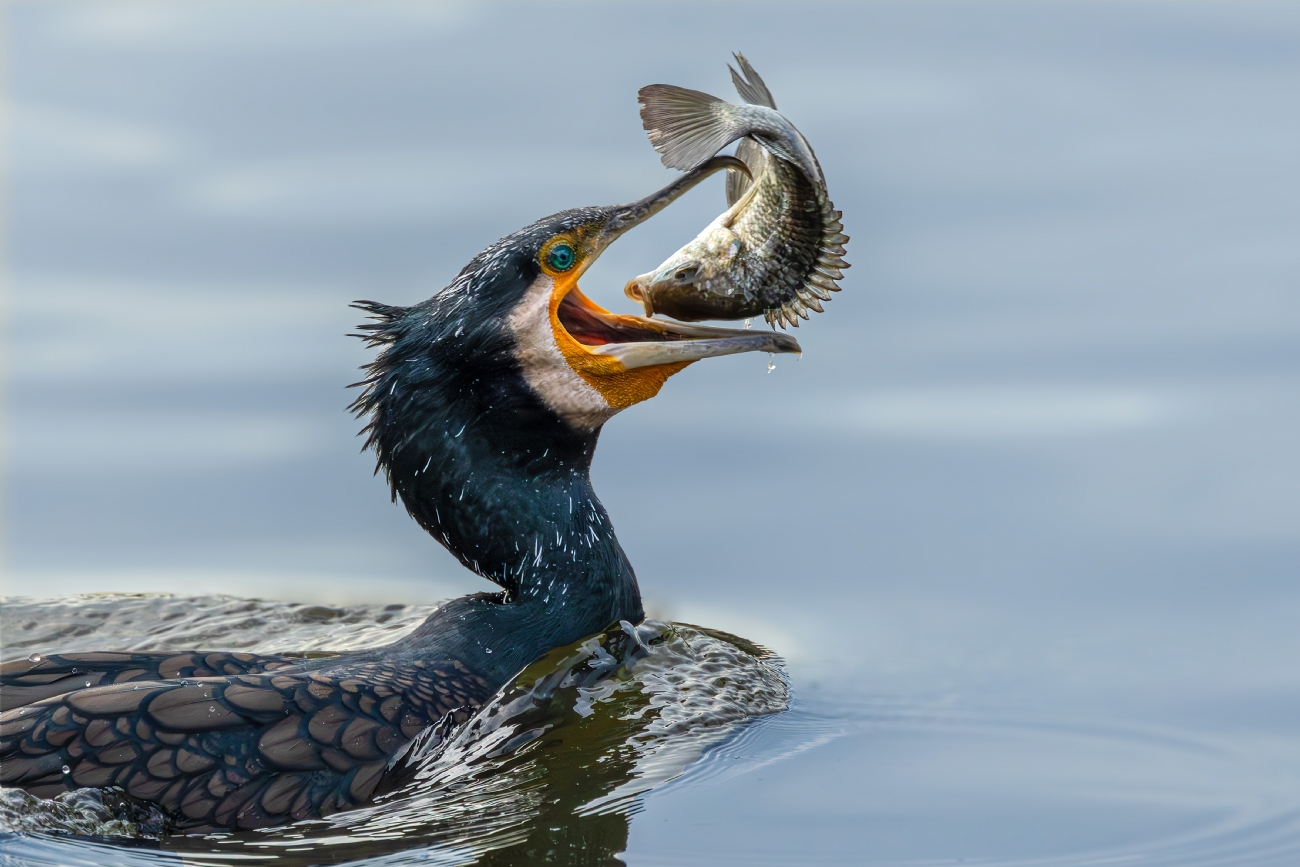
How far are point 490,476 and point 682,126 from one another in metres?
1.28

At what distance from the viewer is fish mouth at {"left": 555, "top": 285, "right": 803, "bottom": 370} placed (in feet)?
16.5

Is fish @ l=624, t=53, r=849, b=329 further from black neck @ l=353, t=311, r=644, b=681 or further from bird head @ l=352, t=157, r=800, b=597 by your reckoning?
black neck @ l=353, t=311, r=644, b=681

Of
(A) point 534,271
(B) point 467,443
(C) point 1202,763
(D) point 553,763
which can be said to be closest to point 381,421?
(B) point 467,443

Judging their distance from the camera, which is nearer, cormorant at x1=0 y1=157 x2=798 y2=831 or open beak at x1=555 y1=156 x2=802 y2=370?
cormorant at x1=0 y1=157 x2=798 y2=831

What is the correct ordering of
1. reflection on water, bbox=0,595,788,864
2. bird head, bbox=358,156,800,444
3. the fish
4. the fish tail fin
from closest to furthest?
reflection on water, bbox=0,595,788,864 → the fish tail fin → the fish → bird head, bbox=358,156,800,444

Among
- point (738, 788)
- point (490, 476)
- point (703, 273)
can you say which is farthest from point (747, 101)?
point (738, 788)

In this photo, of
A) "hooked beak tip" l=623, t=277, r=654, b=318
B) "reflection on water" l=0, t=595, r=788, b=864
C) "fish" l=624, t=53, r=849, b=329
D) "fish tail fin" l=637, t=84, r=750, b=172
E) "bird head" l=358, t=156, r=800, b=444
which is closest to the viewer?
"reflection on water" l=0, t=595, r=788, b=864

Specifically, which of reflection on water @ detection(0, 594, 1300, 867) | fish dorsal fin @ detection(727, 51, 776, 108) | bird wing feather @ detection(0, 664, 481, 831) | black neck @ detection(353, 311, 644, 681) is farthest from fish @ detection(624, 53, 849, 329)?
bird wing feather @ detection(0, 664, 481, 831)

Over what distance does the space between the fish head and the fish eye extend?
0.23 meters

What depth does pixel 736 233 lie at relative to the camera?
5.12 meters

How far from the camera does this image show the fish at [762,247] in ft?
16.2

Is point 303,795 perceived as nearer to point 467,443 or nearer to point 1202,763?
point 467,443

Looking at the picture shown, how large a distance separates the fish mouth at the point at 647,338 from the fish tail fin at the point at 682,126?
622mm

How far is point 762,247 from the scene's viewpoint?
5.12 metres
